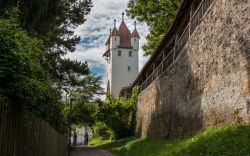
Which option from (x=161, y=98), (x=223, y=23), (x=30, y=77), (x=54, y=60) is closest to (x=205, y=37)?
(x=223, y=23)

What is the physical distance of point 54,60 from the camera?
1029 inches

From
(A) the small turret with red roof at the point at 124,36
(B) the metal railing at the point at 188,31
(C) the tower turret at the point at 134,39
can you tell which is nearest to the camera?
(B) the metal railing at the point at 188,31

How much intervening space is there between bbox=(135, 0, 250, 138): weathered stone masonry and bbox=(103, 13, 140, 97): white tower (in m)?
59.2

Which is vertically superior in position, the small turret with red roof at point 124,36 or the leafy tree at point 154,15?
the small turret with red roof at point 124,36

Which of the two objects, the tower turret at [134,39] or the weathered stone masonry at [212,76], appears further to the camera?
the tower turret at [134,39]

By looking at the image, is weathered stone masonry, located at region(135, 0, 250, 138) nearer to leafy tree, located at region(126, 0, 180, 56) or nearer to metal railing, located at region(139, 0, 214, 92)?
metal railing, located at region(139, 0, 214, 92)

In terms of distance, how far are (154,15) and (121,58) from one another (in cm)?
5100

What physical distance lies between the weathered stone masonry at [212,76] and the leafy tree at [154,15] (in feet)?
34.2

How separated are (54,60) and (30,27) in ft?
50.8

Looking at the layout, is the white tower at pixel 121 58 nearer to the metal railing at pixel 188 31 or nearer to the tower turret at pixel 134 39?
the tower turret at pixel 134 39

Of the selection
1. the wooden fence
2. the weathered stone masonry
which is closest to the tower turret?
the weathered stone masonry

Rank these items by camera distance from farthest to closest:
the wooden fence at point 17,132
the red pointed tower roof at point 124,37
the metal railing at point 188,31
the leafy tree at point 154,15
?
the red pointed tower roof at point 124,37 → the leafy tree at point 154,15 → the metal railing at point 188,31 → the wooden fence at point 17,132

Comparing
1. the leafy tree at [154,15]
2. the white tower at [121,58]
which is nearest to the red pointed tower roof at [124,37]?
the white tower at [121,58]

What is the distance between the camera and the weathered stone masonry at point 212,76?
11.8 m
